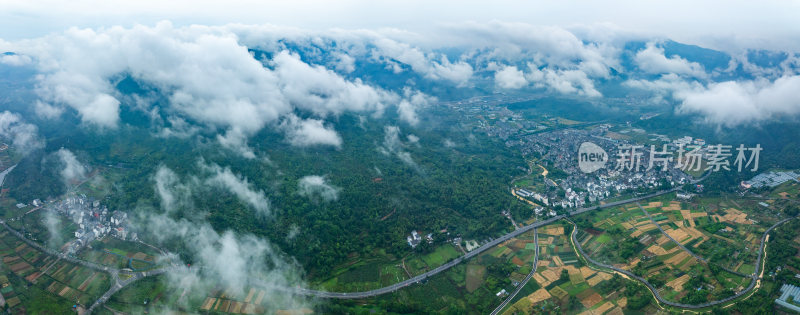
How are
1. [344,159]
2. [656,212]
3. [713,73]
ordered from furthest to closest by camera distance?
[713,73] < [344,159] < [656,212]

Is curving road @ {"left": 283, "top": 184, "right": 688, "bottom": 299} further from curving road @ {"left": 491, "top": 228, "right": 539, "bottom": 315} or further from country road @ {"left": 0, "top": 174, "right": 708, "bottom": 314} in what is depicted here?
curving road @ {"left": 491, "top": 228, "right": 539, "bottom": 315}

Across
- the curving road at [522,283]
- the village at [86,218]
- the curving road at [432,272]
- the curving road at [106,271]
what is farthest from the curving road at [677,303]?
the village at [86,218]

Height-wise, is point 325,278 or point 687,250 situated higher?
point 687,250

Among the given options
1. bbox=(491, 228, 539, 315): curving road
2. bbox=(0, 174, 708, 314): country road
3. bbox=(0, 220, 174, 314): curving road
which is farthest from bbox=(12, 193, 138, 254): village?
bbox=(491, 228, 539, 315): curving road

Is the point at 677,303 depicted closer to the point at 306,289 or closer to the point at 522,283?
the point at 522,283

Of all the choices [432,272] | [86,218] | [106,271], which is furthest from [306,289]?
[86,218]

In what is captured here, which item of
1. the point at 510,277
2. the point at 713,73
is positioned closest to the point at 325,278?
the point at 510,277

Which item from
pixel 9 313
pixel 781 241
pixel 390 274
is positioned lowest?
pixel 9 313

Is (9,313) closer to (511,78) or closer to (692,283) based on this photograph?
(692,283)

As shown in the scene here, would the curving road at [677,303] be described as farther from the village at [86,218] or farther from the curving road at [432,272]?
the village at [86,218]

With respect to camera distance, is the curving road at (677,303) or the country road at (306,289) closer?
the curving road at (677,303)

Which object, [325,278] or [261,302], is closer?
[261,302]
